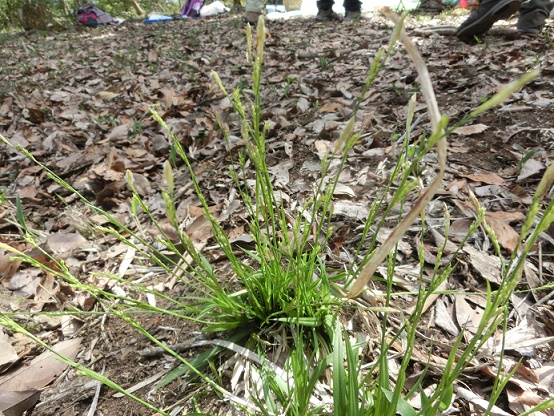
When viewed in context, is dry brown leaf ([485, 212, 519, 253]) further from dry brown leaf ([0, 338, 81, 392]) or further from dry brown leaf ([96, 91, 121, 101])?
dry brown leaf ([96, 91, 121, 101])

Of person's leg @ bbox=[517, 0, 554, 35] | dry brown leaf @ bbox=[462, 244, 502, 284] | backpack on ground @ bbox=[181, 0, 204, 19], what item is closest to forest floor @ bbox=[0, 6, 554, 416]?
dry brown leaf @ bbox=[462, 244, 502, 284]

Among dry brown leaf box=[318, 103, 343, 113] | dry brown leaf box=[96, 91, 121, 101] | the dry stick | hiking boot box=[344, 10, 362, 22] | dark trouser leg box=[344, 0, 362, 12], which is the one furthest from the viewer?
dark trouser leg box=[344, 0, 362, 12]

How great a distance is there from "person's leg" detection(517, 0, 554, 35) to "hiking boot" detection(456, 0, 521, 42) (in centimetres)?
11

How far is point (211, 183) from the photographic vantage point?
1639mm

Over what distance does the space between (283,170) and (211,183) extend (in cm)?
34

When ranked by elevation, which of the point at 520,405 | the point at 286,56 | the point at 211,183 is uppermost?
the point at 286,56

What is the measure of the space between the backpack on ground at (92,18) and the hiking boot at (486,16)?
6.56 m

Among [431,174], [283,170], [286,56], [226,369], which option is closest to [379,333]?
[226,369]

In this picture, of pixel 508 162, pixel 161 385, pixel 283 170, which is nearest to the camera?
pixel 161 385

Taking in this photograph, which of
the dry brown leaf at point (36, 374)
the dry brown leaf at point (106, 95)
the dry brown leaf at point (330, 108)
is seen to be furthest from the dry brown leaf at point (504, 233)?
the dry brown leaf at point (106, 95)

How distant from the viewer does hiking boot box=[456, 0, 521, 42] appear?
2.52m

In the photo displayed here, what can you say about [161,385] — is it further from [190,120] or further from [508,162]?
[190,120]

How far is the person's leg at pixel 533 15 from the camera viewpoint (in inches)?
101

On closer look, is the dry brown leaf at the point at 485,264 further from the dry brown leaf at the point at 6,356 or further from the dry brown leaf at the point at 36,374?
the dry brown leaf at the point at 6,356
